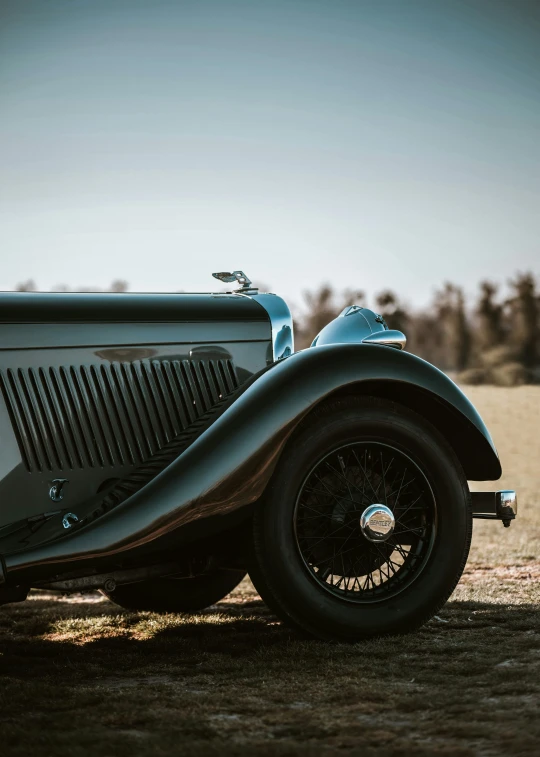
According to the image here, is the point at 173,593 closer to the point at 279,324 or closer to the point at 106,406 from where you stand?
the point at 106,406

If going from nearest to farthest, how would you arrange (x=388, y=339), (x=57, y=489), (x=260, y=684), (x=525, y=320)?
1. (x=260, y=684)
2. (x=57, y=489)
3. (x=388, y=339)
4. (x=525, y=320)

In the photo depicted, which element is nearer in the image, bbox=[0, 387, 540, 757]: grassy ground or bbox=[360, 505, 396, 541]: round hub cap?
bbox=[0, 387, 540, 757]: grassy ground

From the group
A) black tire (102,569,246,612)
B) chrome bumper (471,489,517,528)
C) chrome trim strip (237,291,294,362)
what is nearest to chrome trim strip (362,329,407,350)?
chrome trim strip (237,291,294,362)

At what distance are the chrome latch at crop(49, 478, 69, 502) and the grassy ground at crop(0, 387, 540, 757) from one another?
720 mm

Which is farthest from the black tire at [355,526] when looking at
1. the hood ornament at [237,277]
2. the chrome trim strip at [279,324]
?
the hood ornament at [237,277]

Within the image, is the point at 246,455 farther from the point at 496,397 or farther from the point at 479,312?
the point at 479,312

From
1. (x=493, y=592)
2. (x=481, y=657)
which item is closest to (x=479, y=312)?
(x=493, y=592)

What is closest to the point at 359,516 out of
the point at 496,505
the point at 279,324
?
the point at 496,505

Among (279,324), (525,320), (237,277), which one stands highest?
(237,277)

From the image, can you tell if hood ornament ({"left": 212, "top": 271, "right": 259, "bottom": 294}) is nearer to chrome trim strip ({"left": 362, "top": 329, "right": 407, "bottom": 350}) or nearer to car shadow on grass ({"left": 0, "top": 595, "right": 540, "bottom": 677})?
chrome trim strip ({"left": 362, "top": 329, "right": 407, "bottom": 350})

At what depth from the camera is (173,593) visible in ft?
17.1

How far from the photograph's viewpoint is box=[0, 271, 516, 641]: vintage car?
12.6ft

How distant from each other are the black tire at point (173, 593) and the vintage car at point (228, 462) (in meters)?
1.08

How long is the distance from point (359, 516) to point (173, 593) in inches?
63.5
